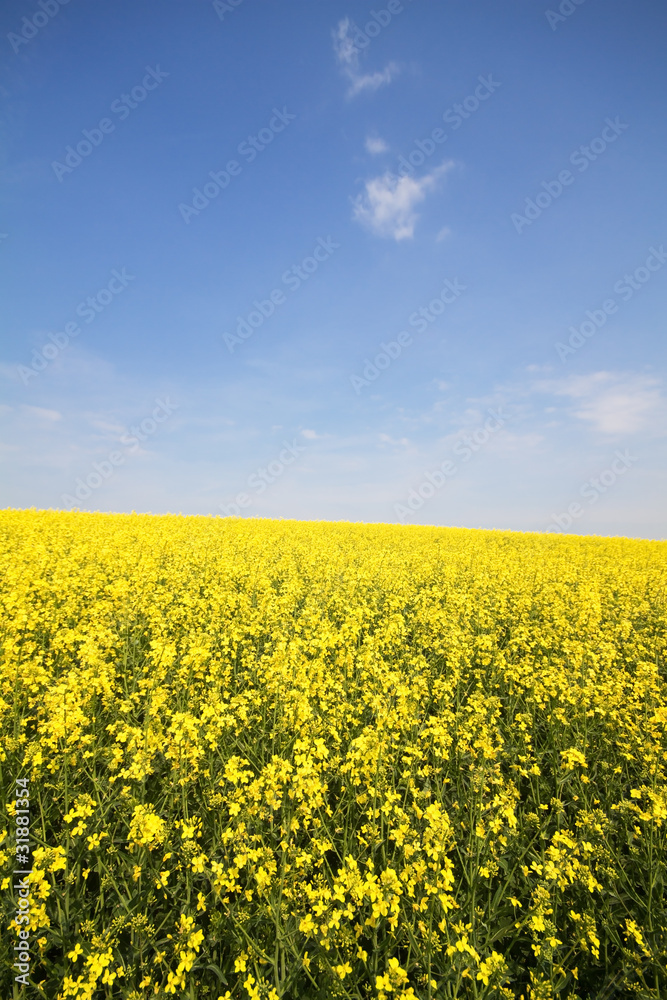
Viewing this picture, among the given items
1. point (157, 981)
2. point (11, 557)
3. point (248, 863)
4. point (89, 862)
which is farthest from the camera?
point (11, 557)

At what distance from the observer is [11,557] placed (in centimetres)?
1188

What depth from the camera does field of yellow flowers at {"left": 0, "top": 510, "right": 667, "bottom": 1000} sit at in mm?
3273

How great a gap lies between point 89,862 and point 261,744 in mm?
1943

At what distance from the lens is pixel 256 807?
3.65 m

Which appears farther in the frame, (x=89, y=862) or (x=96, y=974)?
(x=89, y=862)

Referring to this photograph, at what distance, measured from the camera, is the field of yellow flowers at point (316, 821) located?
3273 mm

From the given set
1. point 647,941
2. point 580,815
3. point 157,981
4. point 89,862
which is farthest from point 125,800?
point 647,941

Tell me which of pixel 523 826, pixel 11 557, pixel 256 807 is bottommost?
pixel 523 826

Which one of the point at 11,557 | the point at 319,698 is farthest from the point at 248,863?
the point at 11,557

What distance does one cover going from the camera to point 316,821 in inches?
163

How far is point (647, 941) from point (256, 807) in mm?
3516

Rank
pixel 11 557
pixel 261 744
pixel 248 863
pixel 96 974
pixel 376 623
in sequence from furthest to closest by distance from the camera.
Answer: pixel 11 557 < pixel 376 623 < pixel 261 744 < pixel 248 863 < pixel 96 974

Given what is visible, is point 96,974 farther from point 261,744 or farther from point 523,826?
point 523,826

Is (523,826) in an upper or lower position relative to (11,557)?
lower
